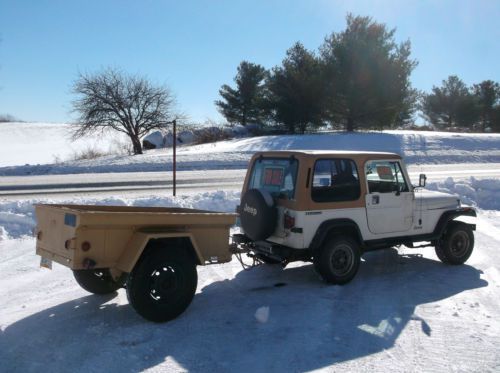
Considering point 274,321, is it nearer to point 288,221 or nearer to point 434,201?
point 288,221

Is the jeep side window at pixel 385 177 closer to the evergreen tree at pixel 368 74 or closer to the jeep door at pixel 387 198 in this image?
the jeep door at pixel 387 198

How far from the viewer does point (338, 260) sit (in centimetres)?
665

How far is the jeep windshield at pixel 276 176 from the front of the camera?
6.49 meters

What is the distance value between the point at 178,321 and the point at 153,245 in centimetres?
84

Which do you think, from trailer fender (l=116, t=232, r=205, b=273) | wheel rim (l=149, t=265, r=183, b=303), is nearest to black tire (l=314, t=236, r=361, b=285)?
wheel rim (l=149, t=265, r=183, b=303)

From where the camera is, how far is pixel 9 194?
15.6 meters

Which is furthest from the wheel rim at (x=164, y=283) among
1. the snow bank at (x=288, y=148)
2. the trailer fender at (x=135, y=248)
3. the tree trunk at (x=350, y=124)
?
the tree trunk at (x=350, y=124)

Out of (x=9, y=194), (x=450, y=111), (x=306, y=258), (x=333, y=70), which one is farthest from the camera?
(x=450, y=111)

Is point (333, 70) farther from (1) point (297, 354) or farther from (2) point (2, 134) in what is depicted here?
(2) point (2, 134)

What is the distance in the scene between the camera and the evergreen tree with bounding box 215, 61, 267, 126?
4222 centimetres

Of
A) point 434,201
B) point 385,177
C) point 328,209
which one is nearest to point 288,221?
point 328,209

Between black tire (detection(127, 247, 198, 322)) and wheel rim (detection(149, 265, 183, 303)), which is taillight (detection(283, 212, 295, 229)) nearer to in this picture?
black tire (detection(127, 247, 198, 322))

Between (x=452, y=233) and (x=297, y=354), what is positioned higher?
(x=452, y=233)

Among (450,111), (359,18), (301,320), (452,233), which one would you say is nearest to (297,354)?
(301,320)
